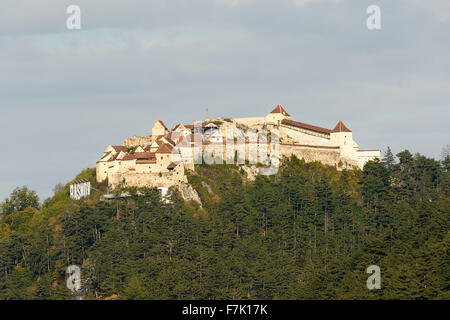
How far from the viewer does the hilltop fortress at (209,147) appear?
368 ft

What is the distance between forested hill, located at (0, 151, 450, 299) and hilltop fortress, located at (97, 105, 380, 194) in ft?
4.79

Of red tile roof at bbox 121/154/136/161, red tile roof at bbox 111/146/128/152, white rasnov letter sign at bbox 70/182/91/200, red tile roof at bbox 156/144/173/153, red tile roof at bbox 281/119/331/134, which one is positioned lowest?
white rasnov letter sign at bbox 70/182/91/200

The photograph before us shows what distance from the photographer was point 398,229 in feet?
328

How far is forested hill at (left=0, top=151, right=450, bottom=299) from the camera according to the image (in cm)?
10019

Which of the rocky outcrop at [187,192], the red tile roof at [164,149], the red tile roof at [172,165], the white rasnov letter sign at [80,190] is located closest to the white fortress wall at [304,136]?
the rocky outcrop at [187,192]

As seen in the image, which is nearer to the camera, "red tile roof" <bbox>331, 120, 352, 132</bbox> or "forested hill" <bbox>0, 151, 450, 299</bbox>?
"forested hill" <bbox>0, 151, 450, 299</bbox>

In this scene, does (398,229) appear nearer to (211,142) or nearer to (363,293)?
(363,293)

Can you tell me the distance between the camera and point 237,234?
113 metres

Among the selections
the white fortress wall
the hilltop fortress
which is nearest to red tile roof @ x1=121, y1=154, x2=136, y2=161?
the hilltop fortress

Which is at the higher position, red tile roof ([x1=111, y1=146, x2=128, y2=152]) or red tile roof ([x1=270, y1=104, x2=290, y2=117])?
red tile roof ([x1=270, y1=104, x2=290, y2=117])

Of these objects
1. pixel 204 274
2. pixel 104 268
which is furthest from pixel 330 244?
pixel 104 268

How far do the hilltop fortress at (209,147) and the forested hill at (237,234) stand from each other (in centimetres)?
146

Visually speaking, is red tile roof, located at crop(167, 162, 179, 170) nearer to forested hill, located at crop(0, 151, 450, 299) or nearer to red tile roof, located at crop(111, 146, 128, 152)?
forested hill, located at crop(0, 151, 450, 299)

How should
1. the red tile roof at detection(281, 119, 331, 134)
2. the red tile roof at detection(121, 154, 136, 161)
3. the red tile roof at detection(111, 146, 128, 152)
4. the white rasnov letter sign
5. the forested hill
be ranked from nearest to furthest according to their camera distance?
1. the forested hill
2. the red tile roof at detection(121, 154, 136, 161)
3. the white rasnov letter sign
4. the red tile roof at detection(111, 146, 128, 152)
5. the red tile roof at detection(281, 119, 331, 134)
